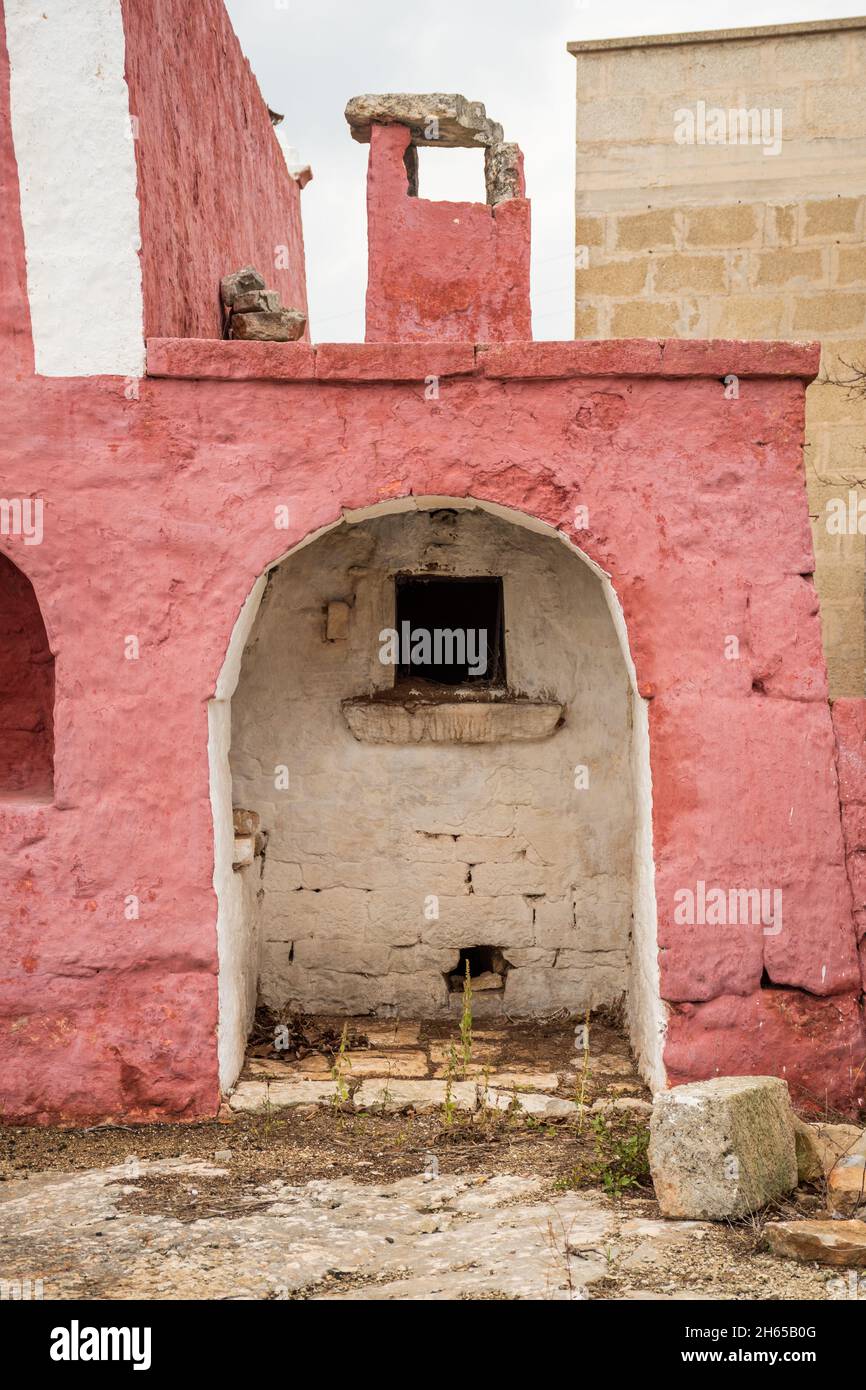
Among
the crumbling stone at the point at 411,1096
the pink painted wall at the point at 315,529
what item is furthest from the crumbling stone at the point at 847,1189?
the crumbling stone at the point at 411,1096

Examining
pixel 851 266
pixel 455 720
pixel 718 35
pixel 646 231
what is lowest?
pixel 455 720

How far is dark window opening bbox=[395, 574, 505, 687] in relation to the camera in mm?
6473

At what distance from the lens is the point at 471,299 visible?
658 centimetres

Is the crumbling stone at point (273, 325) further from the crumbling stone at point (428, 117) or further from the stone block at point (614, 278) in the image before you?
the stone block at point (614, 278)

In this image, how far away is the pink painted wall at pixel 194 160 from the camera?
510 cm

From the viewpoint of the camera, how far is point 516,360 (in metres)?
4.89

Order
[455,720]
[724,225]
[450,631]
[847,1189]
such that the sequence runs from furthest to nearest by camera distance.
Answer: [724,225] → [450,631] → [455,720] → [847,1189]

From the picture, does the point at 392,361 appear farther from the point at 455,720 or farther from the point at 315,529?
the point at 455,720

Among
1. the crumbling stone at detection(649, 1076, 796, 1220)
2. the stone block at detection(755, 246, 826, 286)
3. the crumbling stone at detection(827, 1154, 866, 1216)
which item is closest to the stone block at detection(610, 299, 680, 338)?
the stone block at detection(755, 246, 826, 286)

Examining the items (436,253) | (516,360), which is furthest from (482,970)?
(436,253)

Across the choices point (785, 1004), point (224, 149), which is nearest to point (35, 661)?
point (224, 149)

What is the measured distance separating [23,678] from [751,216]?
5.34 metres

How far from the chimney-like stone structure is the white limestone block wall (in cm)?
118

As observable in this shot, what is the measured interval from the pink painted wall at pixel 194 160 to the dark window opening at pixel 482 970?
352 centimetres
